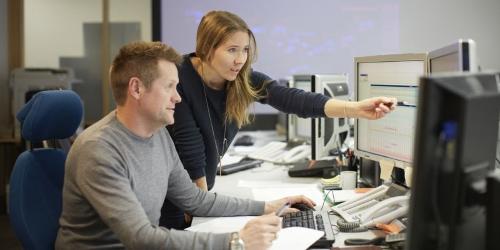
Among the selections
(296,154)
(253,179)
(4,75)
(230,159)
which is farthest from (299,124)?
(4,75)

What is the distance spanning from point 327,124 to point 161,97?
1.43 meters

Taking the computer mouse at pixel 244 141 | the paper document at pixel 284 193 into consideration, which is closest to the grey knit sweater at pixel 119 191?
the paper document at pixel 284 193

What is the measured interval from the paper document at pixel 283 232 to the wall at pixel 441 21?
363cm

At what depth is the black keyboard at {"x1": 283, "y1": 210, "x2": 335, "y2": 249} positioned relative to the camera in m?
1.49

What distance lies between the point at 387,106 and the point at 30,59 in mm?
4007

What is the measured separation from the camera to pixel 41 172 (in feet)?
5.41

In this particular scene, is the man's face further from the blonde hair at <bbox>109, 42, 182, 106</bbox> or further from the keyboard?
the keyboard

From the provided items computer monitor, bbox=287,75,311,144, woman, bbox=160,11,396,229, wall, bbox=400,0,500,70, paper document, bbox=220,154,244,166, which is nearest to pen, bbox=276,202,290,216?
woman, bbox=160,11,396,229

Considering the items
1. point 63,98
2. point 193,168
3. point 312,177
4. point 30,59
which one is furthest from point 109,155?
point 30,59

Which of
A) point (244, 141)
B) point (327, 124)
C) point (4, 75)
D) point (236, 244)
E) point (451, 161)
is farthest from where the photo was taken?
point (4, 75)

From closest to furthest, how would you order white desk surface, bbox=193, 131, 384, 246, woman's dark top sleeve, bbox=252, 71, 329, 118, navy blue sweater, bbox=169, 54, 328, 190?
navy blue sweater, bbox=169, 54, 328, 190 < woman's dark top sleeve, bbox=252, 71, 329, 118 < white desk surface, bbox=193, 131, 384, 246

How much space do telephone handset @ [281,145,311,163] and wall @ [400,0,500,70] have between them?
2225mm

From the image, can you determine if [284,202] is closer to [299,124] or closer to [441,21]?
[299,124]

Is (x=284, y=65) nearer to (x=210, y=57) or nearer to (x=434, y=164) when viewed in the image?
(x=210, y=57)
